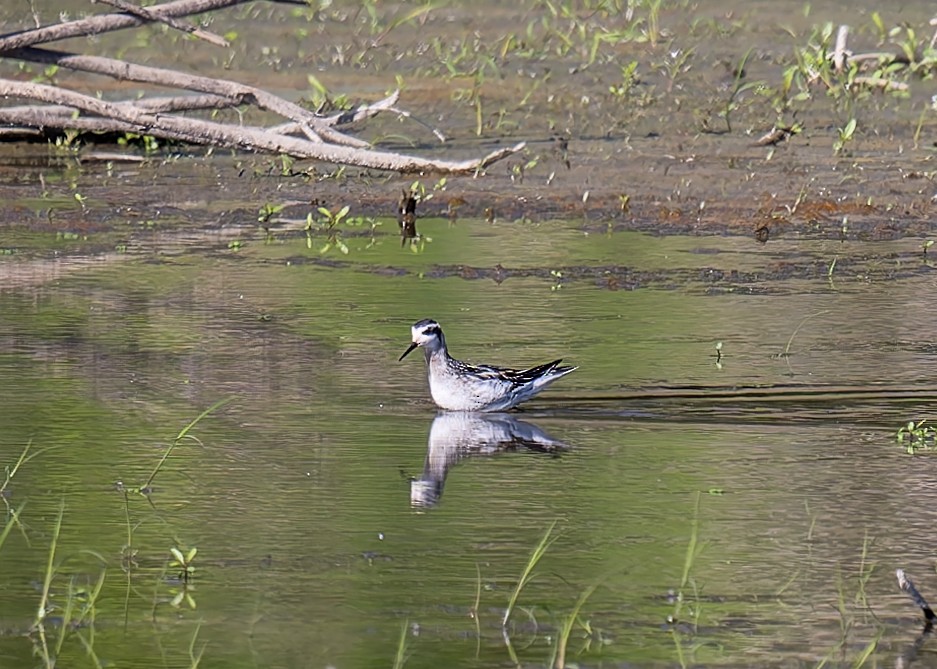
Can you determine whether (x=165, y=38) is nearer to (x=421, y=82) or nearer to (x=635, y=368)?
(x=421, y=82)

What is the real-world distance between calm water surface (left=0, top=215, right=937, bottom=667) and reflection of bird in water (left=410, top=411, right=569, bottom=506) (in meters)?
0.02

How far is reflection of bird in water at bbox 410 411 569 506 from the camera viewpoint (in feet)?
23.2

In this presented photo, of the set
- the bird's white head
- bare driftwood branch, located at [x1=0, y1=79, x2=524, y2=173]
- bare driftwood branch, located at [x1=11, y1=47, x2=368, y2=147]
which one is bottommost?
the bird's white head

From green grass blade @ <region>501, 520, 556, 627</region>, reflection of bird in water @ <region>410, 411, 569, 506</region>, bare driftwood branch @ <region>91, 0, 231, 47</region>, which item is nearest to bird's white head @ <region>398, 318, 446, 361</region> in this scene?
reflection of bird in water @ <region>410, 411, 569, 506</region>

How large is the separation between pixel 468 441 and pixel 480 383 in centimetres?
50

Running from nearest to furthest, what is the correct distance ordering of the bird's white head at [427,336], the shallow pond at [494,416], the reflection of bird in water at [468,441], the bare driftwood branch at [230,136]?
the shallow pond at [494,416] < the reflection of bird in water at [468,441] < the bird's white head at [427,336] < the bare driftwood branch at [230,136]

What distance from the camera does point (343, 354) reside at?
9391 mm

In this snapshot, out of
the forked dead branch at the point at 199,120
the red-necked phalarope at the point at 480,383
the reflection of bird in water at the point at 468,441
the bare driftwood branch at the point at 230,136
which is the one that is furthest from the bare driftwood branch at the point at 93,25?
the reflection of bird in water at the point at 468,441

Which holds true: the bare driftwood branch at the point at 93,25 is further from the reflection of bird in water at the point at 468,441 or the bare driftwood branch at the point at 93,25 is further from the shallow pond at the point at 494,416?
the reflection of bird in water at the point at 468,441

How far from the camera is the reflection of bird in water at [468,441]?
23.2 feet

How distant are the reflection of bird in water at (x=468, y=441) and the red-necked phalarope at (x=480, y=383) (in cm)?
6

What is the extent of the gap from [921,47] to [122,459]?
12814 mm

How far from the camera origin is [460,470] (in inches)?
286

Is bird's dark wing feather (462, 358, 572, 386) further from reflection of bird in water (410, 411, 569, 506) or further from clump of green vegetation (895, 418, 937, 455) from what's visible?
clump of green vegetation (895, 418, 937, 455)
